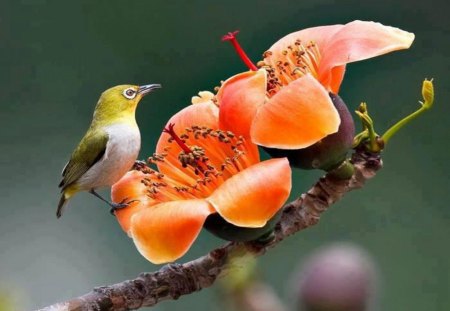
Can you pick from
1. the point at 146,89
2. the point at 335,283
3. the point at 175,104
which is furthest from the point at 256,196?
the point at 175,104

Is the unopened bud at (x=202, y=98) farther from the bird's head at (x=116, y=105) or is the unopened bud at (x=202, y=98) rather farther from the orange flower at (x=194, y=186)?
the bird's head at (x=116, y=105)

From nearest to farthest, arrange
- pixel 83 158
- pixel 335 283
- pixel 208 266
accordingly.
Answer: pixel 335 283
pixel 208 266
pixel 83 158

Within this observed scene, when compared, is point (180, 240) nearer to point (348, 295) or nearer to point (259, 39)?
point (348, 295)

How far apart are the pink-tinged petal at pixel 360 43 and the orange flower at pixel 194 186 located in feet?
0.32

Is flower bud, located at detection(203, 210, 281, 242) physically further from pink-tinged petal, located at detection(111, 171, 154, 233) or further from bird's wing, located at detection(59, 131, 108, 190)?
bird's wing, located at detection(59, 131, 108, 190)

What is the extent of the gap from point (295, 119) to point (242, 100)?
0.06m

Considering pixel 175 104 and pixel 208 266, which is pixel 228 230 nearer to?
pixel 208 266

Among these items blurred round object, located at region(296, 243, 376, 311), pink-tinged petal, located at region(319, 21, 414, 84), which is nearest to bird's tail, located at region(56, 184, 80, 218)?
pink-tinged petal, located at region(319, 21, 414, 84)

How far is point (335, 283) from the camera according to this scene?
0.49m

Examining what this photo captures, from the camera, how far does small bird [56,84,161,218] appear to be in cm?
112

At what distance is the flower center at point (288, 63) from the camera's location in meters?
0.92

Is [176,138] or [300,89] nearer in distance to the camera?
[300,89]

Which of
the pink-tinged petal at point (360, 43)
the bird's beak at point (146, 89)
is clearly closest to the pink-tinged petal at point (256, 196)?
the pink-tinged petal at point (360, 43)

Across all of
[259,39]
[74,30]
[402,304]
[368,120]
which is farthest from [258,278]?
[74,30]
